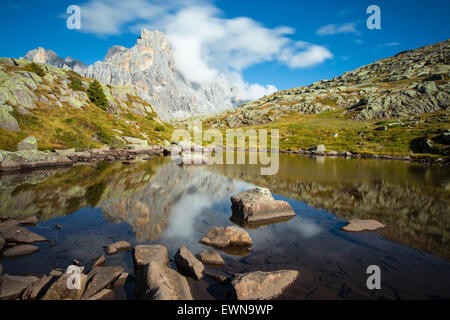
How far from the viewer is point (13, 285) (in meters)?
7.81

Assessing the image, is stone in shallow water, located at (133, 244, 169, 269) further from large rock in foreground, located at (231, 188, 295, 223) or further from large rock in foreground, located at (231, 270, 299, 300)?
large rock in foreground, located at (231, 188, 295, 223)

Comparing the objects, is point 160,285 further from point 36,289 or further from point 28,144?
point 28,144

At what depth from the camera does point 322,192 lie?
2350 centimetres

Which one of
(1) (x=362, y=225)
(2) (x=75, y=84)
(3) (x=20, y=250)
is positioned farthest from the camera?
(2) (x=75, y=84)

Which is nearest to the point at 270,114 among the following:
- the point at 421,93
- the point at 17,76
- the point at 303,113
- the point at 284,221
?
the point at 303,113

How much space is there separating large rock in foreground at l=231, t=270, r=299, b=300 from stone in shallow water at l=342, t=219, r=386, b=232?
740cm

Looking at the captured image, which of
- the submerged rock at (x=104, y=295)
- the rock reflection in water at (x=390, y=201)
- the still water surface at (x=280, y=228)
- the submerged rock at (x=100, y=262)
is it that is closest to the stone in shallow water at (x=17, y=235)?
the still water surface at (x=280, y=228)

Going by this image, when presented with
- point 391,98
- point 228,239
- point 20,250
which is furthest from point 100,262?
point 391,98

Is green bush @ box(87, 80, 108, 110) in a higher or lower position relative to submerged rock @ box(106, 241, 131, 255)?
higher

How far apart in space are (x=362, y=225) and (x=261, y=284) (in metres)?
9.77

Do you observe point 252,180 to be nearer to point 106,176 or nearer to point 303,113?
point 106,176

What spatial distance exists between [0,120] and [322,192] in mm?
52647

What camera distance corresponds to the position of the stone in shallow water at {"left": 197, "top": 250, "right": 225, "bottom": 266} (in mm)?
9992

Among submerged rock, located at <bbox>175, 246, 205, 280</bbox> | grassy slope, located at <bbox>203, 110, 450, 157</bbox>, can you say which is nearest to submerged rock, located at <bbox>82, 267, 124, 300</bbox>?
submerged rock, located at <bbox>175, 246, 205, 280</bbox>
